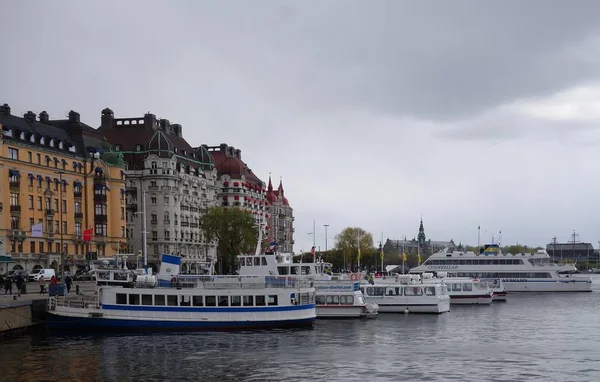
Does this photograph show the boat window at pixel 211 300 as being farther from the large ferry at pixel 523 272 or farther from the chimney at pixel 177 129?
the chimney at pixel 177 129

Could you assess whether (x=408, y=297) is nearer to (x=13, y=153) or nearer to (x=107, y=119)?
(x=13, y=153)

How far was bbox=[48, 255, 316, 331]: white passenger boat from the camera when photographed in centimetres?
6506

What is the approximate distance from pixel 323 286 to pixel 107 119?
99.7 metres

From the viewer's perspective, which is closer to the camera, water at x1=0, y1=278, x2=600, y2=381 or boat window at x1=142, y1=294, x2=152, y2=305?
water at x1=0, y1=278, x2=600, y2=381

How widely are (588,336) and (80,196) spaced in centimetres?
8756

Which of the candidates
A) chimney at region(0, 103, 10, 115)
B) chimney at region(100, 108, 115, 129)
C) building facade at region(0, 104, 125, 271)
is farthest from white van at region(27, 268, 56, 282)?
chimney at region(100, 108, 115, 129)

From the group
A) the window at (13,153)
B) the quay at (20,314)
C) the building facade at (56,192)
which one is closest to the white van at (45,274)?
the building facade at (56,192)

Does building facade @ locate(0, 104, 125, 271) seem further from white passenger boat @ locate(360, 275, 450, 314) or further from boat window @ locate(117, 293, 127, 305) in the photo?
white passenger boat @ locate(360, 275, 450, 314)

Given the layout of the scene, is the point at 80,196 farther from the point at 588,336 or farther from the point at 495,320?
the point at 588,336

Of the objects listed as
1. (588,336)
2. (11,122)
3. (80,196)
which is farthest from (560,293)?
(11,122)

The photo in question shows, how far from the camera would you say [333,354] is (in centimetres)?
5203

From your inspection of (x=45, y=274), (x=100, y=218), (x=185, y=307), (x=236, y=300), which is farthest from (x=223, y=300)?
(x=100, y=218)

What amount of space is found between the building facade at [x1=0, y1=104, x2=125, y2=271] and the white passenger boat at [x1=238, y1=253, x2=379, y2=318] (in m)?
33.4

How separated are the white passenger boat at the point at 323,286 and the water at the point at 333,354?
473cm
